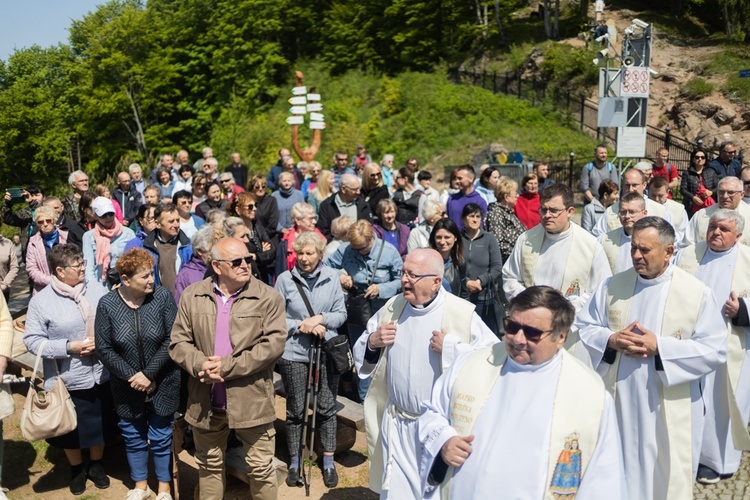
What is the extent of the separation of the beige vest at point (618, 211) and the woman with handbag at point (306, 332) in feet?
12.0

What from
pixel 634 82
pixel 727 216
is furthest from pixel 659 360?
pixel 634 82

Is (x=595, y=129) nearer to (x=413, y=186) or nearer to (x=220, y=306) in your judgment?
(x=413, y=186)

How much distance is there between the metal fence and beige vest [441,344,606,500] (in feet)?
59.6

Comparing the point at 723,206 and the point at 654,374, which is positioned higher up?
the point at 723,206

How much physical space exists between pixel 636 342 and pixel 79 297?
3.94 metres

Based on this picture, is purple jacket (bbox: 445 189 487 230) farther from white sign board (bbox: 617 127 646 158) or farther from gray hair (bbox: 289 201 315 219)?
white sign board (bbox: 617 127 646 158)

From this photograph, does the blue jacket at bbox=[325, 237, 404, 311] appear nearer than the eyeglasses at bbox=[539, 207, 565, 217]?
No

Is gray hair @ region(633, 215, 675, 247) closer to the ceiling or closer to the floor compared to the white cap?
closer to the ceiling

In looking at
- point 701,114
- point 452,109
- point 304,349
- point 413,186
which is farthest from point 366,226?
point 452,109

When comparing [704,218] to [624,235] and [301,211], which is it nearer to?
[624,235]

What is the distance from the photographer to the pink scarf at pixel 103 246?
7.29 m

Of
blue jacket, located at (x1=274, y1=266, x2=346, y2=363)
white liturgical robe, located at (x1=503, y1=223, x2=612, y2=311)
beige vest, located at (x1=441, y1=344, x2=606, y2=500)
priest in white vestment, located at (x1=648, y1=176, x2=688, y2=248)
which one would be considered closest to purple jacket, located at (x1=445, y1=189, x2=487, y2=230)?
priest in white vestment, located at (x1=648, y1=176, x2=688, y2=248)

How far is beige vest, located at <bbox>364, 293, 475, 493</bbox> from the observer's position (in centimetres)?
461

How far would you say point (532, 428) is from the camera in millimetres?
3324
